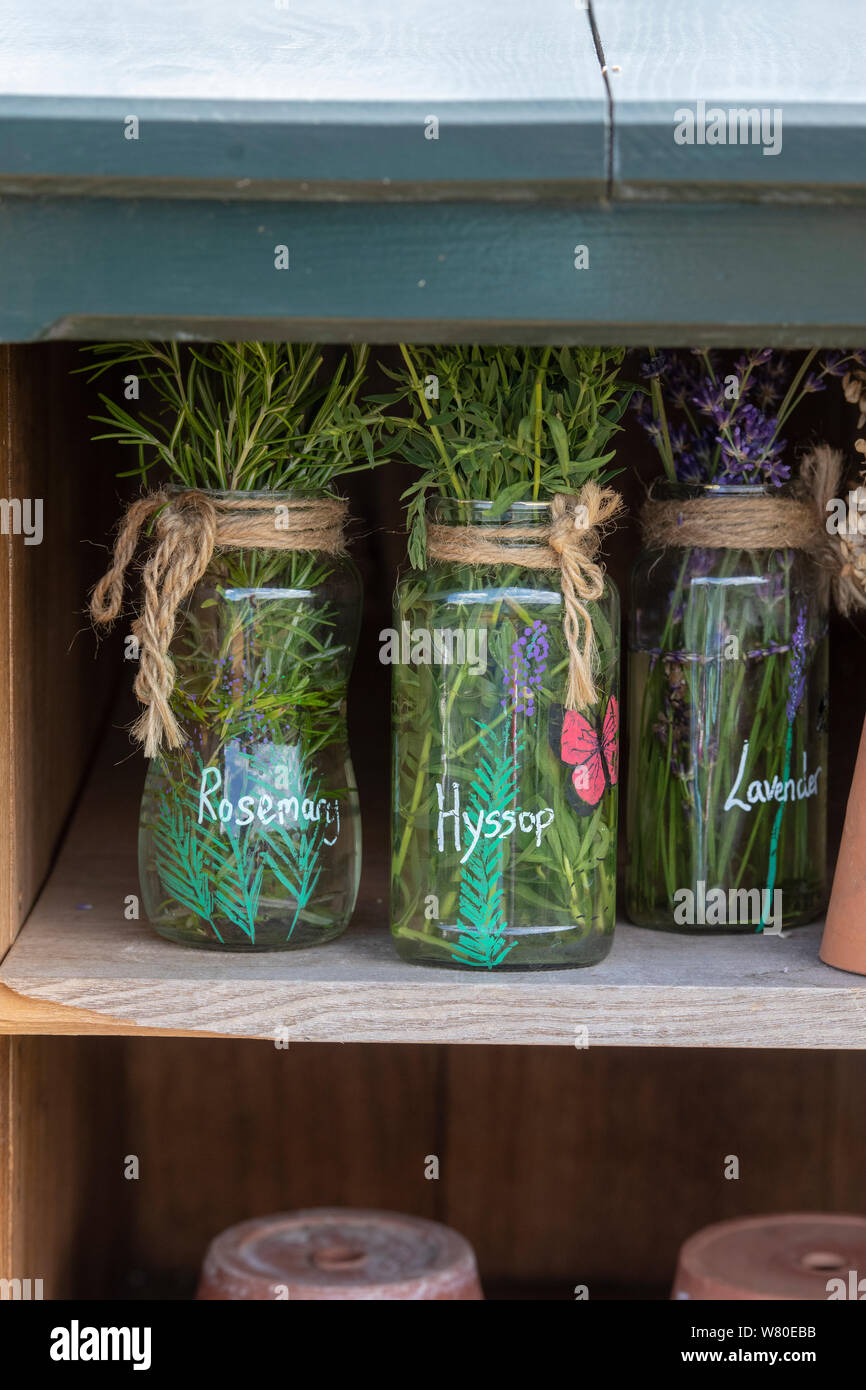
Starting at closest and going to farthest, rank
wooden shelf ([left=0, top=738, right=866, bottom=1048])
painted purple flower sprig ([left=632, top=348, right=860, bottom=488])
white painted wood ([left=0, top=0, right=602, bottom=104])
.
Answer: white painted wood ([left=0, top=0, right=602, bottom=104]), wooden shelf ([left=0, top=738, right=866, bottom=1048]), painted purple flower sprig ([left=632, top=348, right=860, bottom=488])

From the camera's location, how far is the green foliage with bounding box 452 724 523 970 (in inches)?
28.4

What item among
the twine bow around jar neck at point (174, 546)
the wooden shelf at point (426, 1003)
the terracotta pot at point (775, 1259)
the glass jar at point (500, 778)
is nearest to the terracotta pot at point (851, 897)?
the wooden shelf at point (426, 1003)

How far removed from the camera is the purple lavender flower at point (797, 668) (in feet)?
2.64

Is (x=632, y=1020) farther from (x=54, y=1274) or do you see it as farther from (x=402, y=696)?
(x=54, y=1274)

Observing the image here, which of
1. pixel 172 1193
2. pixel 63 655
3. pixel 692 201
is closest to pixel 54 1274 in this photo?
pixel 172 1193

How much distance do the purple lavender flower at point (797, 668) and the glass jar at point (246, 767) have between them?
264mm

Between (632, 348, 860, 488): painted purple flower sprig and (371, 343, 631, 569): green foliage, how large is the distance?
0.26ft

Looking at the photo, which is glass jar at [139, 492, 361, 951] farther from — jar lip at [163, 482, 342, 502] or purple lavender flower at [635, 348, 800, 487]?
purple lavender flower at [635, 348, 800, 487]

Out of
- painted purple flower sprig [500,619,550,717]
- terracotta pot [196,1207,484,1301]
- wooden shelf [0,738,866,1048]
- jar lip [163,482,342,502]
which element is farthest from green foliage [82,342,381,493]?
terracotta pot [196,1207,484,1301]

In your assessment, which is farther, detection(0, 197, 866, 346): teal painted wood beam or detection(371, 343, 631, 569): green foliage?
detection(371, 343, 631, 569): green foliage

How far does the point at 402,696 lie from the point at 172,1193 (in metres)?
0.66

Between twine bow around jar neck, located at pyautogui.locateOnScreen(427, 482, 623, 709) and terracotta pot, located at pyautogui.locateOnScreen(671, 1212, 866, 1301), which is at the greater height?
twine bow around jar neck, located at pyautogui.locateOnScreen(427, 482, 623, 709)

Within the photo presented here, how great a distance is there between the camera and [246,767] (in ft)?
2.47

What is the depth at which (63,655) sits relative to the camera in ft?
2.96
